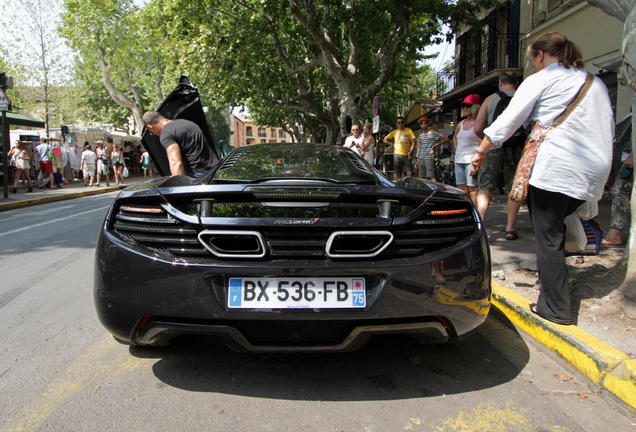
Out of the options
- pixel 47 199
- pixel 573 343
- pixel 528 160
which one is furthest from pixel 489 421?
pixel 47 199

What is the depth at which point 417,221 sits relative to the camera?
7.26ft

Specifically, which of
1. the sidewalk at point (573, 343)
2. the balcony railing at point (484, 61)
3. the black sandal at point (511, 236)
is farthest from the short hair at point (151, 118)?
the balcony railing at point (484, 61)

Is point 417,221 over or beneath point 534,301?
over

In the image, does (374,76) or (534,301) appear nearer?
(534,301)

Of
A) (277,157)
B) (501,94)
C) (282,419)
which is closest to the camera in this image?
(282,419)

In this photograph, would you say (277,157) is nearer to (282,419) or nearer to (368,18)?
(282,419)

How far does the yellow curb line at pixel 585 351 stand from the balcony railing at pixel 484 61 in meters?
15.8

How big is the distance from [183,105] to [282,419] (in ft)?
14.0

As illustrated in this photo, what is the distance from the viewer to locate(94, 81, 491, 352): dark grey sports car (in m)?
2.04

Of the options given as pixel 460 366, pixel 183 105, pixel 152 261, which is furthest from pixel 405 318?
pixel 183 105

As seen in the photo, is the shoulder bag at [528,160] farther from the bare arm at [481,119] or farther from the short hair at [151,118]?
the short hair at [151,118]

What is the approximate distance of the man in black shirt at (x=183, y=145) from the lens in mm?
4395

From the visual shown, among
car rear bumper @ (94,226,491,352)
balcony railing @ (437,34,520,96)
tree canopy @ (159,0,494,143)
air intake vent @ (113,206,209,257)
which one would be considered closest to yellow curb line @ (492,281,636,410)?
car rear bumper @ (94,226,491,352)

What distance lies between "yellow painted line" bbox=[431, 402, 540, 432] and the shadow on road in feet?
0.60
